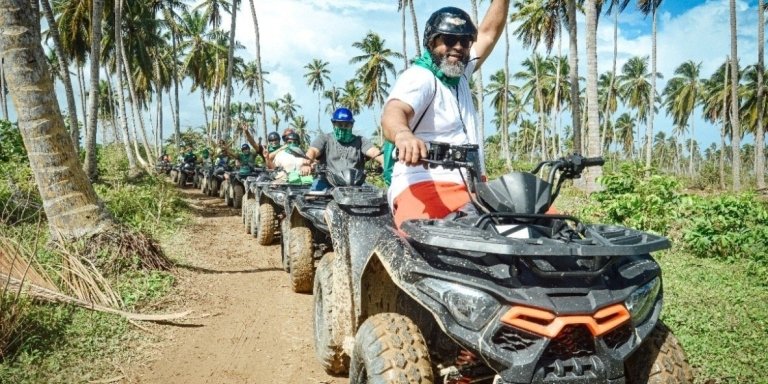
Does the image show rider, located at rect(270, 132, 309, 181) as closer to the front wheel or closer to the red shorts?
the red shorts

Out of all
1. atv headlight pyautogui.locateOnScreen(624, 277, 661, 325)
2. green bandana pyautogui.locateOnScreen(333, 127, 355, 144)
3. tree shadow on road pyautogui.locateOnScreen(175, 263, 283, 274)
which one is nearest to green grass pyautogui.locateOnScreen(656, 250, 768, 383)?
atv headlight pyautogui.locateOnScreen(624, 277, 661, 325)

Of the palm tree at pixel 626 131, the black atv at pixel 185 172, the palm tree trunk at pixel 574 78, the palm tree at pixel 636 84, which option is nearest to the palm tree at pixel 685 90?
the palm tree at pixel 636 84

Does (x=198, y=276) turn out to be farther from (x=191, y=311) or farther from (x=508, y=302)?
(x=508, y=302)

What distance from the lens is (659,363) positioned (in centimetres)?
183

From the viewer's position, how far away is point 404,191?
A: 2.63 m

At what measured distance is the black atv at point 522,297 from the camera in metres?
1.63

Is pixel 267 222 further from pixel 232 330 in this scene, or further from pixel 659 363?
pixel 659 363

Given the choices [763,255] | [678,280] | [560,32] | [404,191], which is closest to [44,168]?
[404,191]

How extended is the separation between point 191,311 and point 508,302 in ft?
12.8

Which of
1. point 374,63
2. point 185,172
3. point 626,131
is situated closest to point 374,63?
point 374,63

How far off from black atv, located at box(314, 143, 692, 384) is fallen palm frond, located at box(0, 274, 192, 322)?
3.00 m

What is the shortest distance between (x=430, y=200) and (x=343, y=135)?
4240 millimetres

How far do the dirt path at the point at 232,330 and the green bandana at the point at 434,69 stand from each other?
2.17 metres

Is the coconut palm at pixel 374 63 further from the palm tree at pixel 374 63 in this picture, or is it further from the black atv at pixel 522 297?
the black atv at pixel 522 297
